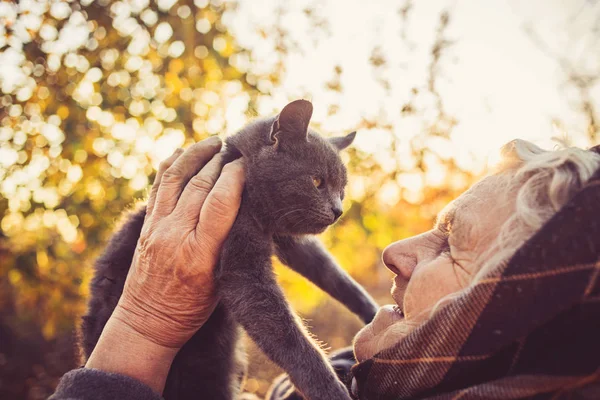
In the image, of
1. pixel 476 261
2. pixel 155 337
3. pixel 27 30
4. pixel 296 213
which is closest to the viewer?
pixel 476 261

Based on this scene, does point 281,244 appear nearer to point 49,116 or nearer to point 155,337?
point 155,337

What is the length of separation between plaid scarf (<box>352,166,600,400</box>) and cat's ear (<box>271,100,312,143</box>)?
1.21 meters

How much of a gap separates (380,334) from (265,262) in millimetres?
599

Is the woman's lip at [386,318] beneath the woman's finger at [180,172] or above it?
beneath

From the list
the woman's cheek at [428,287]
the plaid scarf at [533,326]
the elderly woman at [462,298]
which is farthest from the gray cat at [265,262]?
the plaid scarf at [533,326]

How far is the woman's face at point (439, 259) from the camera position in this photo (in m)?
1.34

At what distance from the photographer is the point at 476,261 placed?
1.30 metres

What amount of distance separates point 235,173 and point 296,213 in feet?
1.21

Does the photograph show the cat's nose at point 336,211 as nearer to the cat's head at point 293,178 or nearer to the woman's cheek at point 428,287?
the cat's head at point 293,178

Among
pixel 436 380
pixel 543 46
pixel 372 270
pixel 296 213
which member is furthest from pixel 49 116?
pixel 372 270

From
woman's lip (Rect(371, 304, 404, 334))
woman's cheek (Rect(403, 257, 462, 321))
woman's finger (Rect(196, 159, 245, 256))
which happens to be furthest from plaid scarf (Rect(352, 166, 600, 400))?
woman's finger (Rect(196, 159, 245, 256))

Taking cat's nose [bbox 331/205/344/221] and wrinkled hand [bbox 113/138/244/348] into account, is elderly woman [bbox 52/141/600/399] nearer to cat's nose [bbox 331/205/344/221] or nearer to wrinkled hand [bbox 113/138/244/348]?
wrinkled hand [bbox 113/138/244/348]

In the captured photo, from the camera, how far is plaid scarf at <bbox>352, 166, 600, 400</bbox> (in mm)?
899

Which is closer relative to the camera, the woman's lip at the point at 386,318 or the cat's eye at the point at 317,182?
the woman's lip at the point at 386,318
